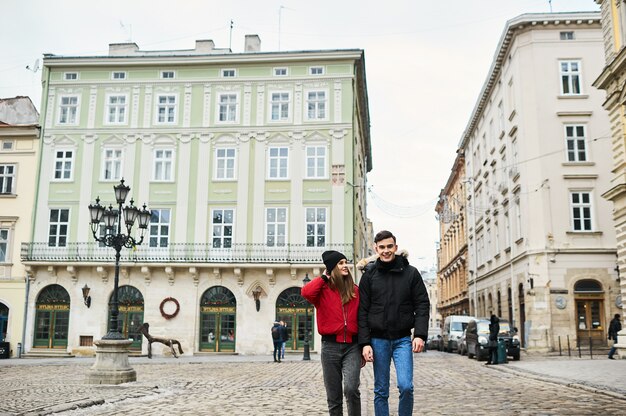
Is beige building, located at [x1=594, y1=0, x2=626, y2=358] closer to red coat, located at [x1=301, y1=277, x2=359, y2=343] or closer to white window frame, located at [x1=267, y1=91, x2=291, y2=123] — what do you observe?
white window frame, located at [x1=267, y1=91, x2=291, y2=123]

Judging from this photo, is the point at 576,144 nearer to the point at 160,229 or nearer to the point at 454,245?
the point at 160,229

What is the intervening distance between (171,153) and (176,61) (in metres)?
5.22

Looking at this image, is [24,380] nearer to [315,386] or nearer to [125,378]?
[125,378]

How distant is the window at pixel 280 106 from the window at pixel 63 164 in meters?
11.6

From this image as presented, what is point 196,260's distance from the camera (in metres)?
34.9

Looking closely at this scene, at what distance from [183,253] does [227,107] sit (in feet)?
28.1

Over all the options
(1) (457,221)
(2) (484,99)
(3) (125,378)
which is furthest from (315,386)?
(1) (457,221)

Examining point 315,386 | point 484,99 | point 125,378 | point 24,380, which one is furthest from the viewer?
point 484,99

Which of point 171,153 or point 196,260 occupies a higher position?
point 171,153

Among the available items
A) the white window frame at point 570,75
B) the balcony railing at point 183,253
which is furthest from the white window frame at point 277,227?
the white window frame at point 570,75

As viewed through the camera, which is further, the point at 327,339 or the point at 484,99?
the point at 484,99

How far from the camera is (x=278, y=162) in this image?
36344 mm

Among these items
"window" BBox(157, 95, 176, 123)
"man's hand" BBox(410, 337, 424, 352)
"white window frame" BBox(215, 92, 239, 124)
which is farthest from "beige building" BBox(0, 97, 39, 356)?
"man's hand" BBox(410, 337, 424, 352)

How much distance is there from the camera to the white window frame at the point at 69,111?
3794cm
